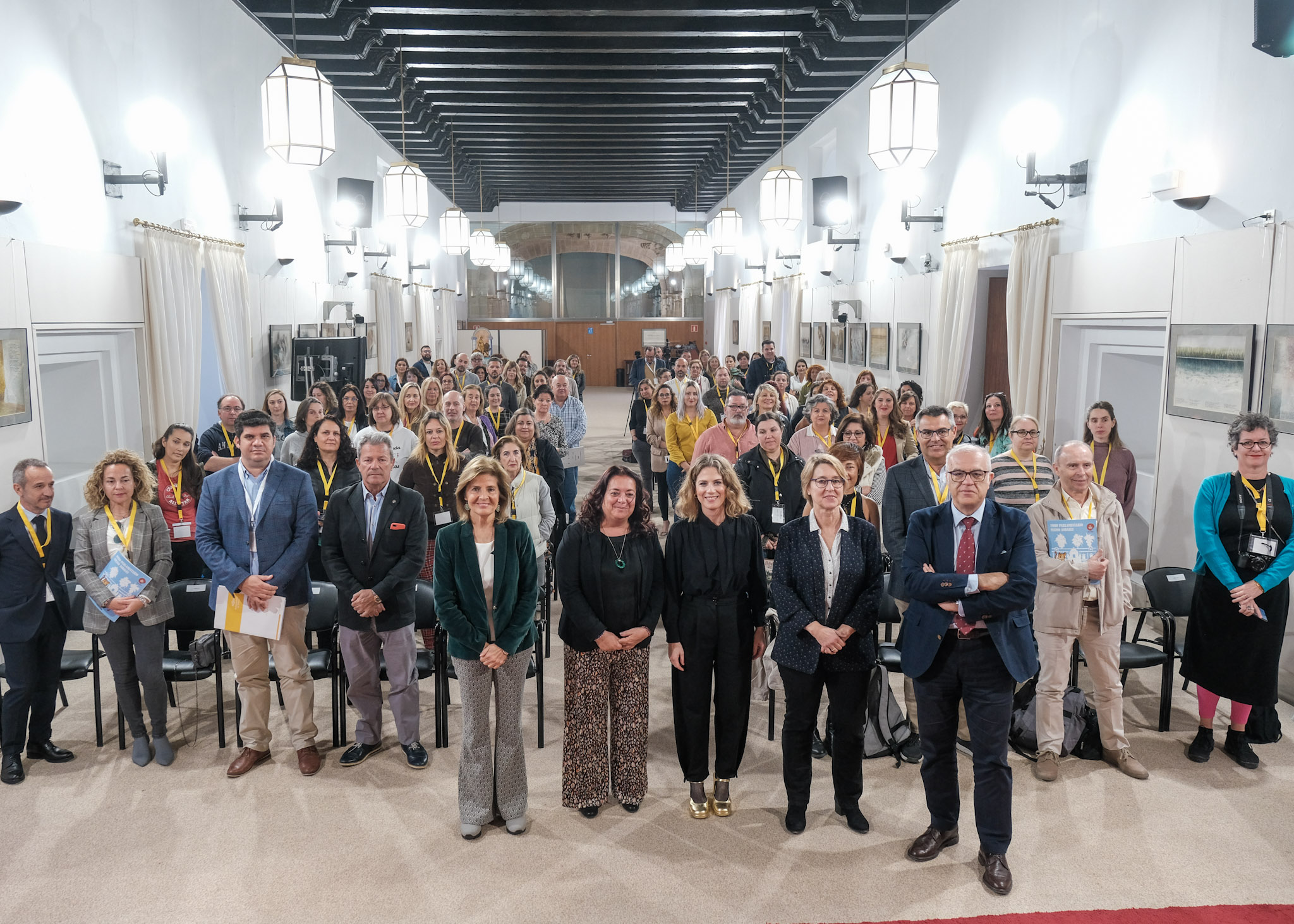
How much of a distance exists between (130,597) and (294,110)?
142 inches

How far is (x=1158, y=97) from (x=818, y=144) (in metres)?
8.78

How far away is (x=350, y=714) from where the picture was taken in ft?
17.0

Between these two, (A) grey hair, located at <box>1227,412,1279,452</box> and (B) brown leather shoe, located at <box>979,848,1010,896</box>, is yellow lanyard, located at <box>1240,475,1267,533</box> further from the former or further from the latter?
(B) brown leather shoe, located at <box>979,848,1010,896</box>

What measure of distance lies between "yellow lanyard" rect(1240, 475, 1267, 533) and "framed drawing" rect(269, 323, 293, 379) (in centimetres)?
950

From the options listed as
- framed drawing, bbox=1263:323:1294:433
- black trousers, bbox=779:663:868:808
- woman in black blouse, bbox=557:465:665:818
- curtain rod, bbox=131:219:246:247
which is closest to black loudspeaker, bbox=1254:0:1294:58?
framed drawing, bbox=1263:323:1294:433

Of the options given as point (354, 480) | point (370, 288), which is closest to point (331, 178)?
point (370, 288)

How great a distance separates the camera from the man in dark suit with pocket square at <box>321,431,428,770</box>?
443 centimetres

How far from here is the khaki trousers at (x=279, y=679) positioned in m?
4.50

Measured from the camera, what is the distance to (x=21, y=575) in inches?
172

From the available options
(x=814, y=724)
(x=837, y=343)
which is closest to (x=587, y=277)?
(x=837, y=343)

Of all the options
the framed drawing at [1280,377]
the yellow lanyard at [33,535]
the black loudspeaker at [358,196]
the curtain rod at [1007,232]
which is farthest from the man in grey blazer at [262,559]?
the black loudspeaker at [358,196]

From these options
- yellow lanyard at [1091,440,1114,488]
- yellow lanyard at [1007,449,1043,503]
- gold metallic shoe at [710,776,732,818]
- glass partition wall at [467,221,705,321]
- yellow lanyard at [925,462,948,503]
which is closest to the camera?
gold metallic shoe at [710,776,732,818]

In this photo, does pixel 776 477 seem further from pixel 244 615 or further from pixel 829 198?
pixel 829 198

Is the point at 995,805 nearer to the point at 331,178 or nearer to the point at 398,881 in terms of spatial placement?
the point at 398,881
